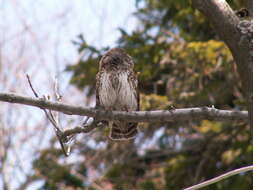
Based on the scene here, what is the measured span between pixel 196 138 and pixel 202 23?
1.93 metres

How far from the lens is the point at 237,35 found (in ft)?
11.9

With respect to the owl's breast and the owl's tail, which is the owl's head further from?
the owl's tail

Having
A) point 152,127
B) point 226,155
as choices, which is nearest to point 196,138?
point 226,155

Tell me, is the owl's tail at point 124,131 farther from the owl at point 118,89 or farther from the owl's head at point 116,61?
the owl's head at point 116,61

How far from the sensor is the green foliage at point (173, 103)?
6.84 meters

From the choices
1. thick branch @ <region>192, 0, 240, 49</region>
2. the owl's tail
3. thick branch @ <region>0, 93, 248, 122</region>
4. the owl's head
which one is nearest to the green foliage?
the owl's head

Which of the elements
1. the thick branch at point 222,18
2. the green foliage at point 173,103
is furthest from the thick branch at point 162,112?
the green foliage at point 173,103

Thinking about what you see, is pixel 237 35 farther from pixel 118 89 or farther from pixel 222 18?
pixel 118 89

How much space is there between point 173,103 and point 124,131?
1.81 meters

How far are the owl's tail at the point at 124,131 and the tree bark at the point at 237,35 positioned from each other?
1.55m

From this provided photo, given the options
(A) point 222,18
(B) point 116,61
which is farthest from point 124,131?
(A) point 222,18

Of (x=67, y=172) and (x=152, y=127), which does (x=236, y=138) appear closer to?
(x=152, y=127)

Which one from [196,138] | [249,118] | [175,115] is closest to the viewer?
[249,118]

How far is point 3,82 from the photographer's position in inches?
448
